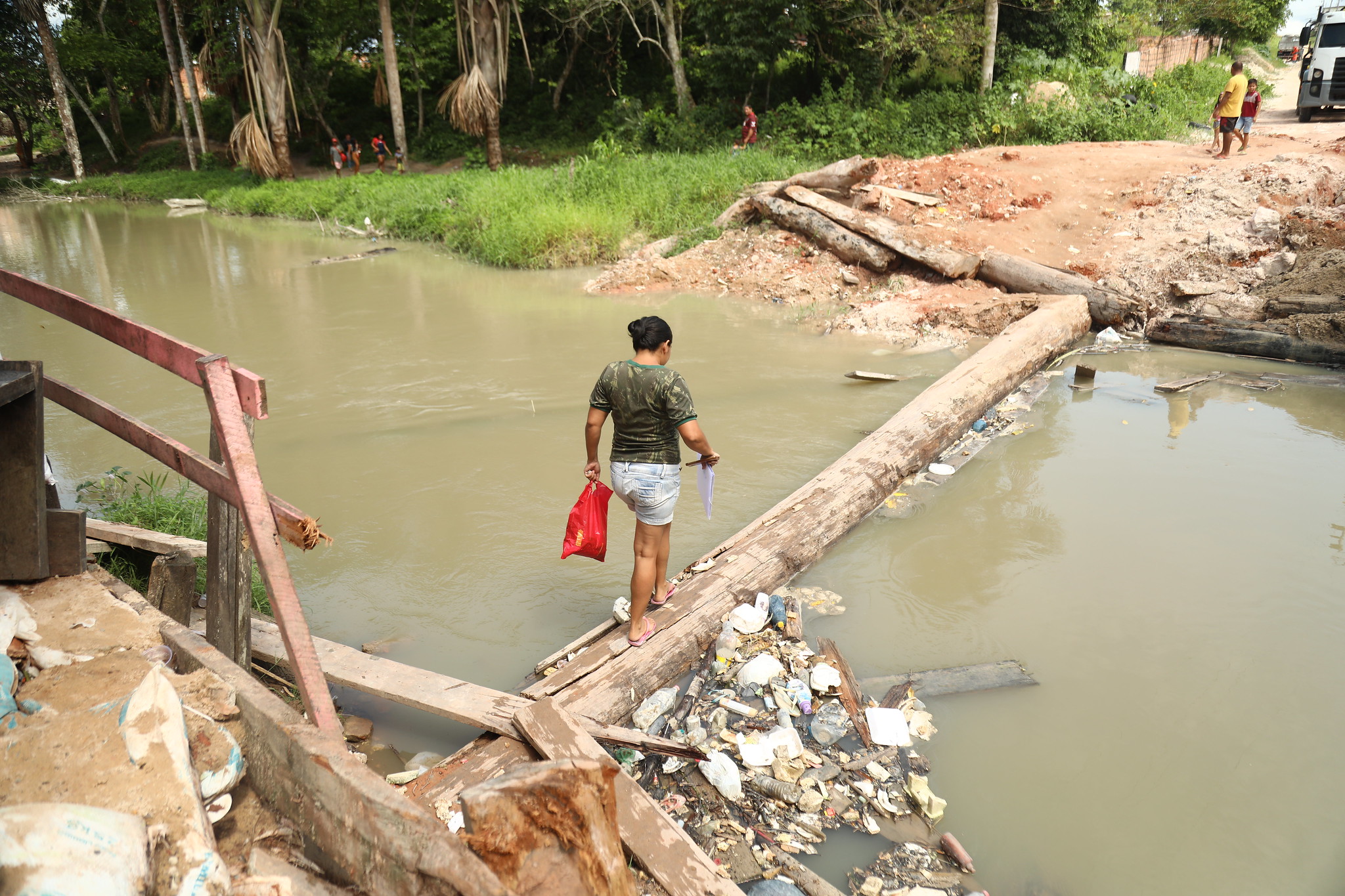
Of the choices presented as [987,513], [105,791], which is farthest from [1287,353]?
[105,791]

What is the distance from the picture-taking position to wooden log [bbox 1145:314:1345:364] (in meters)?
7.85

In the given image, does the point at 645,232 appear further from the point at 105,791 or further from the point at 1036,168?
the point at 105,791

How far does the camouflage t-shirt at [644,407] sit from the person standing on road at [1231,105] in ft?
38.7

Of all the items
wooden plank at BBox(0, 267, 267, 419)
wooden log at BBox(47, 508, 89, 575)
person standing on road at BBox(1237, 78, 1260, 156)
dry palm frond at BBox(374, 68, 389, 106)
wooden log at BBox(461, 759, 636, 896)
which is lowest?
wooden log at BBox(461, 759, 636, 896)

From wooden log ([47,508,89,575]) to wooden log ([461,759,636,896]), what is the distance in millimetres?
2103

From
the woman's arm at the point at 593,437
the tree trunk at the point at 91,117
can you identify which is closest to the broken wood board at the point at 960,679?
the woman's arm at the point at 593,437

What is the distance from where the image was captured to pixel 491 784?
1.79 metres

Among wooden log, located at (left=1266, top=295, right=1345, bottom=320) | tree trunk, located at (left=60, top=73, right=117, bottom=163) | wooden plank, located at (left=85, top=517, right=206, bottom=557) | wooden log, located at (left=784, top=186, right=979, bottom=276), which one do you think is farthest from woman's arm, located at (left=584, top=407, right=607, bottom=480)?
tree trunk, located at (left=60, top=73, right=117, bottom=163)

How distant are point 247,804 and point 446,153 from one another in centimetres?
2791

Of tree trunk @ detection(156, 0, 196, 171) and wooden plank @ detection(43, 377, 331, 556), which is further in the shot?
tree trunk @ detection(156, 0, 196, 171)

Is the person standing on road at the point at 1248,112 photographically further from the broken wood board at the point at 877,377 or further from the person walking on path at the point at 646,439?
the person walking on path at the point at 646,439

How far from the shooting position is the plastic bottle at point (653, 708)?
3.34 metres

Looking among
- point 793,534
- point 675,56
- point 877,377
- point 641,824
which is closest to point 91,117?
point 675,56

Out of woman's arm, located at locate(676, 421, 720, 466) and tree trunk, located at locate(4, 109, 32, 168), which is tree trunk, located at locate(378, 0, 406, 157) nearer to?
woman's arm, located at locate(676, 421, 720, 466)
